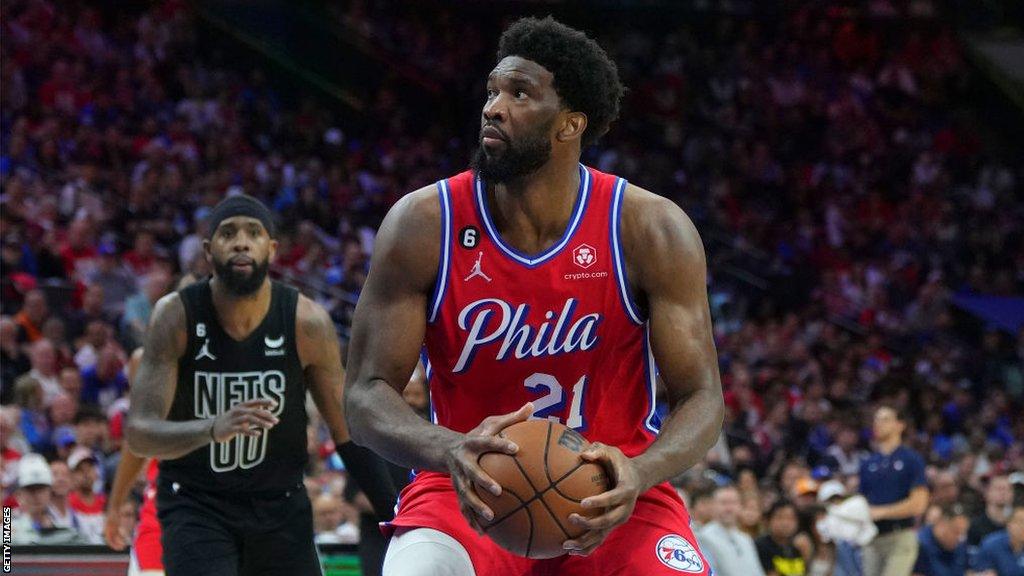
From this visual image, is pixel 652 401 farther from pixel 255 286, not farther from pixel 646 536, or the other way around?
pixel 255 286

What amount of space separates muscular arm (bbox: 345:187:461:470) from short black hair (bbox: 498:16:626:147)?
0.46 meters

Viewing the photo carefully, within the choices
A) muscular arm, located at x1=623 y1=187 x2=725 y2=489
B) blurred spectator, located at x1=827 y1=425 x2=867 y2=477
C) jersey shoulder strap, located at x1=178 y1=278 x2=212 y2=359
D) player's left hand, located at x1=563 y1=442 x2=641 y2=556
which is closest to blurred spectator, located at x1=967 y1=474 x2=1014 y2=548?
blurred spectator, located at x1=827 y1=425 x2=867 y2=477

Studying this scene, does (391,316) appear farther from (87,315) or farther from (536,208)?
(87,315)

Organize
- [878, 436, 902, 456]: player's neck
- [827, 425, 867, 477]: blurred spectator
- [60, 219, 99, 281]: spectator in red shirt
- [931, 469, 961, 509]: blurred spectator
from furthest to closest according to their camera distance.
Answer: [827, 425, 867, 477]: blurred spectator
[60, 219, 99, 281]: spectator in red shirt
[931, 469, 961, 509]: blurred spectator
[878, 436, 902, 456]: player's neck

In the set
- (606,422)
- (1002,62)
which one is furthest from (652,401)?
Answer: (1002,62)

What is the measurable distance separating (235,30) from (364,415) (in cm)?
1605

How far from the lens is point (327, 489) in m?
9.66

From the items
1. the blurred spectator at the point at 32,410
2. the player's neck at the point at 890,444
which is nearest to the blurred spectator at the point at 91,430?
the blurred spectator at the point at 32,410

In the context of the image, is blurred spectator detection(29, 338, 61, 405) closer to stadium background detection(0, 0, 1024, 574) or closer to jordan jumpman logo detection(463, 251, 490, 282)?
stadium background detection(0, 0, 1024, 574)

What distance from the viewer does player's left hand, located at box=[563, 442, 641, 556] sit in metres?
3.30

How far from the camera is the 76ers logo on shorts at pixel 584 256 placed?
12.7ft

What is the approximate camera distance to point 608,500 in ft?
10.8

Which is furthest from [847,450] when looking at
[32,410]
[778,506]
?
[32,410]

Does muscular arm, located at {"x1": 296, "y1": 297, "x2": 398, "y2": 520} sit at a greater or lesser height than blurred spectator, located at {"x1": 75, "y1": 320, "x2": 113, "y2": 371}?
greater
